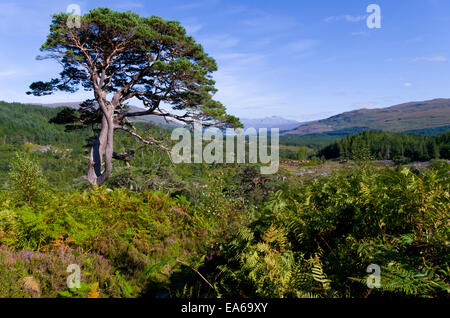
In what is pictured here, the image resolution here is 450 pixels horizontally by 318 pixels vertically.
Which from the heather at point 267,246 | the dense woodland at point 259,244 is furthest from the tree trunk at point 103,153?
the heather at point 267,246

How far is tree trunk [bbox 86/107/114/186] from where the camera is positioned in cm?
1374

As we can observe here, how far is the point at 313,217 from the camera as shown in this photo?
9.37 ft

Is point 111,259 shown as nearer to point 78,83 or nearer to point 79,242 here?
point 79,242

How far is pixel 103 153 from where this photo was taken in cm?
1413

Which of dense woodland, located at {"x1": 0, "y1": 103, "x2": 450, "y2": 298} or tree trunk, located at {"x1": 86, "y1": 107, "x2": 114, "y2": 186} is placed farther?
tree trunk, located at {"x1": 86, "y1": 107, "x2": 114, "y2": 186}

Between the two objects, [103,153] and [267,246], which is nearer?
[267,246]

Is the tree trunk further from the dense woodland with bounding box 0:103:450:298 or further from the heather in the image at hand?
the heather

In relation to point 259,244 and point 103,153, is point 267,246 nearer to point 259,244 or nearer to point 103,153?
point 259,244

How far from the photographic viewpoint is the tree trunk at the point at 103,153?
13742mm

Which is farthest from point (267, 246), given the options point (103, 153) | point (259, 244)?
point (103, 153)

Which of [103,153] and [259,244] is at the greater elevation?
[103,153]

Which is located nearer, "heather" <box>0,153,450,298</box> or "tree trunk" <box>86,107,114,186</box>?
"heather" <box>0,153,450,298</box>

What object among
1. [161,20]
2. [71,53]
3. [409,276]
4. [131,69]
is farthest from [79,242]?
[131,69]

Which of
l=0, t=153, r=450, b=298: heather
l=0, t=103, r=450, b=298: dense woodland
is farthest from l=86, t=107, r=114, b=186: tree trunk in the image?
l=0, t=153, r=450, b=298: heather
